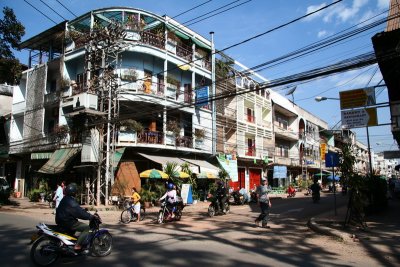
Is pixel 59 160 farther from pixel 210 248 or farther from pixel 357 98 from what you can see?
pixel 357 98

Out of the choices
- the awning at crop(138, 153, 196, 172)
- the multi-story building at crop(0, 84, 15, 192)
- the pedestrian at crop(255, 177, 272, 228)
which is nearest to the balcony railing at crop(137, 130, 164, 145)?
the awning at crop(138, 153, 196, 172)

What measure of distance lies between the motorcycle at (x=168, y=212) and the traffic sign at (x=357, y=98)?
8.00m

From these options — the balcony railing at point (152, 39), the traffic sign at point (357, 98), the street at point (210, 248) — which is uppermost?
the balcony railing at point (152, 39)

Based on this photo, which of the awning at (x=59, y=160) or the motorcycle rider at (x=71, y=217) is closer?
the motorcycle rider at (x=71, y=217)

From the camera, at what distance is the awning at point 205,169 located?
26.0m

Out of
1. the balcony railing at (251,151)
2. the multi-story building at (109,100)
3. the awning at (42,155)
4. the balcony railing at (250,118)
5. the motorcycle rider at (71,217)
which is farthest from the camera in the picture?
the balcony railing at (250,118)

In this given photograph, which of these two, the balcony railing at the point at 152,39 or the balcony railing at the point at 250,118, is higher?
the balcony railing at the point at 152,39

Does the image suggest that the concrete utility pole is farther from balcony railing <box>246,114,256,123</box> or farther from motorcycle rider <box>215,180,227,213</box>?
balcony railing <box>246,114,256,123</box>

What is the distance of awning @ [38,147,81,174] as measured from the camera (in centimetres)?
2299

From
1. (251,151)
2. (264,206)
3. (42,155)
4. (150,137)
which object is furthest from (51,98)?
(264,206)

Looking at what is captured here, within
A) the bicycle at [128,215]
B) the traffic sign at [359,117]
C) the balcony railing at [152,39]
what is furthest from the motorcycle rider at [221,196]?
the balcony railing at [152,39]

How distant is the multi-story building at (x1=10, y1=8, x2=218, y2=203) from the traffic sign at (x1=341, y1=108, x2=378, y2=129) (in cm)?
824

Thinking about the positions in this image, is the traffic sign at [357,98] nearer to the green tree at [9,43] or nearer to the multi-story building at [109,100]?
the multi-story building at [109,100]

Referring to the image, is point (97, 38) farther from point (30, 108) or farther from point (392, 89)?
point (392, 89)
